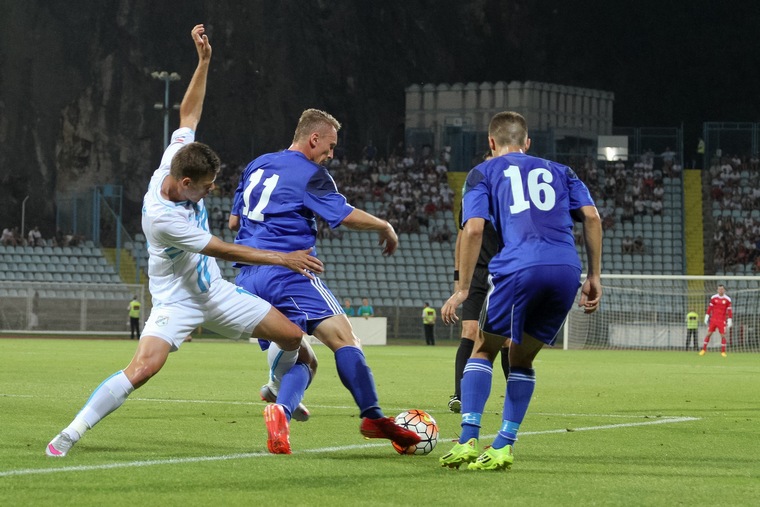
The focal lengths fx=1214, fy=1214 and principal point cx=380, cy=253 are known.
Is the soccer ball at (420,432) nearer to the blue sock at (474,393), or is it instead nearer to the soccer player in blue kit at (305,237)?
the soccer player in blue kit at (305,237)

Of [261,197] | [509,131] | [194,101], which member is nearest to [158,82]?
[194,101]

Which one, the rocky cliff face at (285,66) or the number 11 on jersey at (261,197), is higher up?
the rocky cliff face at (285,66)

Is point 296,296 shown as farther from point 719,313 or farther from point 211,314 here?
point 719,313

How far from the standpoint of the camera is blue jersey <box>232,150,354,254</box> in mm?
7352

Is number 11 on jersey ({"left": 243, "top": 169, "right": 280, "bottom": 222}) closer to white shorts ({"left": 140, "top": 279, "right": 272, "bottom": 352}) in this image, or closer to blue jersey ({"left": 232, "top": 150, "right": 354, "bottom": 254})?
blue jersey ({"left": 232, "top": 150, "right": 354, "bottom": 254})

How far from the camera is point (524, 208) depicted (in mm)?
6523

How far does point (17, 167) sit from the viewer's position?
160ft

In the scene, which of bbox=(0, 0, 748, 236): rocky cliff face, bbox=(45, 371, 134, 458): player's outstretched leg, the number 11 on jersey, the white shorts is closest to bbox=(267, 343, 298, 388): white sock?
the white shorts

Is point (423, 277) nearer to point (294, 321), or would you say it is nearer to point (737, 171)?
point (737, 171)

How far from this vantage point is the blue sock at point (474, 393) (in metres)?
6.51

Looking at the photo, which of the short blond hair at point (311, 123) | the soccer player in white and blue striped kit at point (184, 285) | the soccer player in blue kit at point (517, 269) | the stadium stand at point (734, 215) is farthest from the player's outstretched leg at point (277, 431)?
the stadium stand at point (734, 215)

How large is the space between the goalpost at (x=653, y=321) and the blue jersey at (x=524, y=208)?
2696cm

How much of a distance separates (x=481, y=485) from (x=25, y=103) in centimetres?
4596

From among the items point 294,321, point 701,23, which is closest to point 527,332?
point 294,321
